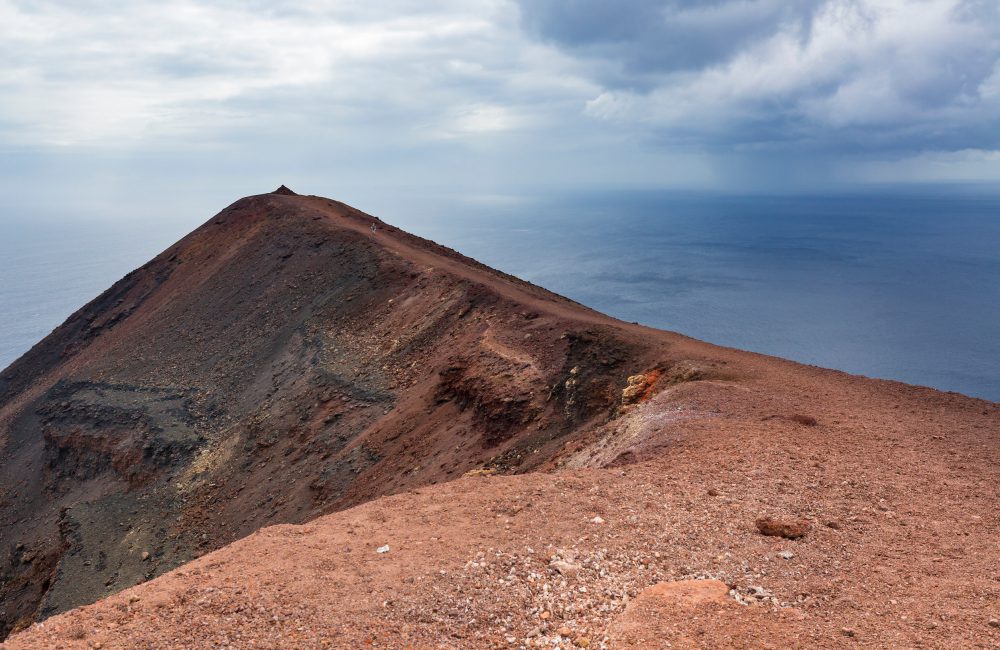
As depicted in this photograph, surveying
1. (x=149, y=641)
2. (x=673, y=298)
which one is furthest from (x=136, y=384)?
(x=673, y=298)

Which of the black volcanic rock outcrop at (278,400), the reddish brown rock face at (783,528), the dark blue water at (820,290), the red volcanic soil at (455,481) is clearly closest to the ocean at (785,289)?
the dark blue water at (820,290)

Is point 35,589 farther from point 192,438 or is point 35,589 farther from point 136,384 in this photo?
point 136,384

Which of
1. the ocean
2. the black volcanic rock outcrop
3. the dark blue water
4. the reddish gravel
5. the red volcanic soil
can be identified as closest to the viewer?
the reddish gravel

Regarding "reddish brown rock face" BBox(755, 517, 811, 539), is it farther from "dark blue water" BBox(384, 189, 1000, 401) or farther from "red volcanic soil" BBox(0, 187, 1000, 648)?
"dark blue water" BBox(384, 189, 1000, 401)

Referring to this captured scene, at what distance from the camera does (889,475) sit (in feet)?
37.6

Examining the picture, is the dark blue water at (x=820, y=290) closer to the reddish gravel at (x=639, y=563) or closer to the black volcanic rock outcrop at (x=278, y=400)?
the black volcanic rock outcrop at (x=278, y=400)

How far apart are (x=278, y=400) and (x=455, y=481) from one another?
16.7 metres

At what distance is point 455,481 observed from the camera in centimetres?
1278

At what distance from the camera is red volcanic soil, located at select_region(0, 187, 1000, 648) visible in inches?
308

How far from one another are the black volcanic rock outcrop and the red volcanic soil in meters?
0.13

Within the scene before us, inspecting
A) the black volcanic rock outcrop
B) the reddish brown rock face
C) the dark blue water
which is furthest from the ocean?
the reddish brown rock face

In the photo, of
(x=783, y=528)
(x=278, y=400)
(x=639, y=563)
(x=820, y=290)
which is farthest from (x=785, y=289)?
(x=639, y=563)

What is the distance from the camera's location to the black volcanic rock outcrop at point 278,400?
2008 centimetres

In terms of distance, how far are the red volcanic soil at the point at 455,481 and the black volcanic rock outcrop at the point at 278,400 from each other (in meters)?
0.13
